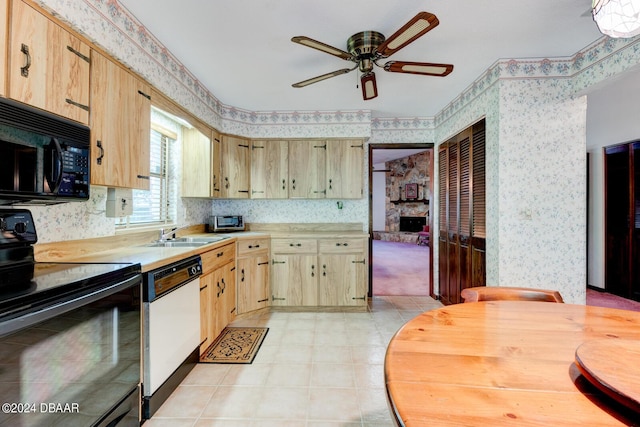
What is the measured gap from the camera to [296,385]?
6.97 ft

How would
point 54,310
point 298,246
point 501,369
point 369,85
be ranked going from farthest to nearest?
point 298,246, point 369,85, point 54,310, point 501,369

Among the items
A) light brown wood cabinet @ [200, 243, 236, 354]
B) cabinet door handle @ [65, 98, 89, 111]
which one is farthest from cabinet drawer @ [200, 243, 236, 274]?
cabinet door handle @ [65, 98, 89, 111]

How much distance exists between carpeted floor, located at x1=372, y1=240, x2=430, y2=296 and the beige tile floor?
63.6 inches

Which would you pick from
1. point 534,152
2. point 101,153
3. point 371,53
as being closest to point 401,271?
point 534,152

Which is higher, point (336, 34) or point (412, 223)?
point (336, 34)

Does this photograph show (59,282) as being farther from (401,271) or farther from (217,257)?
(401,271)

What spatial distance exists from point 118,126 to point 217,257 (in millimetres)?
1357

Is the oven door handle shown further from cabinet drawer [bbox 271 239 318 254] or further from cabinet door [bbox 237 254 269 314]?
cabinet drawer [bbox 271 239 318 254]

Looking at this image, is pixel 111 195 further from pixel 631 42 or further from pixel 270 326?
pixel 631 42

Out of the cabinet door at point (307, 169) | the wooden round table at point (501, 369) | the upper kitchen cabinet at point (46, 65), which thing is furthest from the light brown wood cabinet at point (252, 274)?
the wooden round table at point (501, 369)

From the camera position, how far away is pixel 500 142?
262 cm

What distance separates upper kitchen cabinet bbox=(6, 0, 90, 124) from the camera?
126cm

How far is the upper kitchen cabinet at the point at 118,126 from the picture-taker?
5.60 ft

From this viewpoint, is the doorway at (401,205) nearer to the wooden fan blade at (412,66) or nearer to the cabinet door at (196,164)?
the cabinet door at (196,164)
